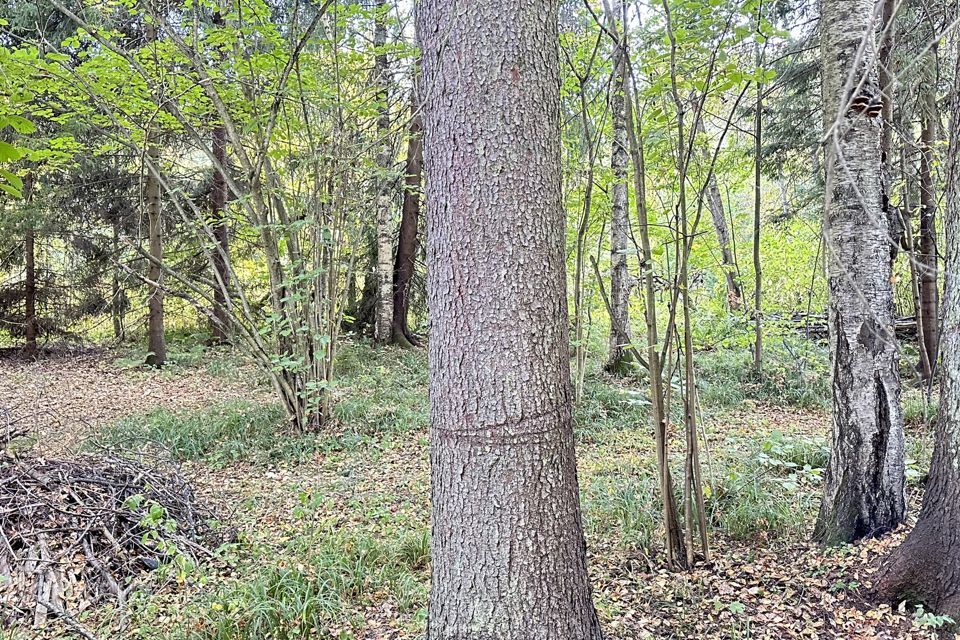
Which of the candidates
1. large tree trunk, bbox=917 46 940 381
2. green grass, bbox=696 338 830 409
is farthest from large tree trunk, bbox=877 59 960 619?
green grass, bbox=696 338 830 409

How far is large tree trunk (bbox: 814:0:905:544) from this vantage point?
262 cm

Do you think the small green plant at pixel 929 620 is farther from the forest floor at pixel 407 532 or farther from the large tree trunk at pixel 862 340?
the large tree trunk at pixel 862 340

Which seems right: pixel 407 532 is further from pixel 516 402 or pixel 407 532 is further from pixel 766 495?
pixel 766 495

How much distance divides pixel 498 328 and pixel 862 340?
2.00m

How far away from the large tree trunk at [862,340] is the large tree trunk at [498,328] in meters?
1.70

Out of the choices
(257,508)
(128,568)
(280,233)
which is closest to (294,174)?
(280,233)

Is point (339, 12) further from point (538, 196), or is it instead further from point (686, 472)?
point (686, 472)

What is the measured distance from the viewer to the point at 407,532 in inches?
134

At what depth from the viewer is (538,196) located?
1766 millimetres

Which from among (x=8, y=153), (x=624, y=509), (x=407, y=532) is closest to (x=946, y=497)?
(x=624, y=509)

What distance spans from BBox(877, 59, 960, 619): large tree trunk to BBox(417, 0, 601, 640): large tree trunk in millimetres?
1474

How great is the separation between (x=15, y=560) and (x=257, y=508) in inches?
56.3

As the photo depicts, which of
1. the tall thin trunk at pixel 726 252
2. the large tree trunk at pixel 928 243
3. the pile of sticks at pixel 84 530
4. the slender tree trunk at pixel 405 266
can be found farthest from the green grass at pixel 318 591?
the slender tree trunk at pixel 405 266

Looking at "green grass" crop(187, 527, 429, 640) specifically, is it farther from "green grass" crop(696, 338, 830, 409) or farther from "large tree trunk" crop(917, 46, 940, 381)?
"large tree trunk" crop(917, 46, 940, 381)
